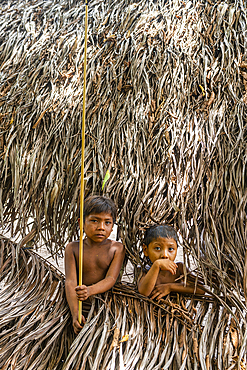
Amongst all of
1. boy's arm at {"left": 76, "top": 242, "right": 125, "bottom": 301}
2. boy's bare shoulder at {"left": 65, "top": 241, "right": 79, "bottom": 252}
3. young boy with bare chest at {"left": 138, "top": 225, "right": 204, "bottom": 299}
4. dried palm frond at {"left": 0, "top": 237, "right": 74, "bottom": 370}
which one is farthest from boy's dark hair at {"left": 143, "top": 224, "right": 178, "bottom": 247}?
dried palm frond at {"left": 0, "top": 237, "right": 74, "bottom": 370}

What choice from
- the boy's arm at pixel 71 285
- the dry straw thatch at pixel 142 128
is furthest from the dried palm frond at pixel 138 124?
the boy's arm at pixel 71 285

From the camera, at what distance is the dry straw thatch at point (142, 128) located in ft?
4.37

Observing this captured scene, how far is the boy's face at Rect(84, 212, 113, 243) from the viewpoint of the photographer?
4.23 feet

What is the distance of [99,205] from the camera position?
4.22 ft

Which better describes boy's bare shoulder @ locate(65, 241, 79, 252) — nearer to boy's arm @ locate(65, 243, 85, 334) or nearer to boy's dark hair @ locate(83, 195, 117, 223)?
boy's arm @ locate(65, 243, 85, 334)

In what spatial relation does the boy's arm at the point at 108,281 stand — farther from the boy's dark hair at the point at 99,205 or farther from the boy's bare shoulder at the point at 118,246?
the boy's dark hair at the point at 99,205

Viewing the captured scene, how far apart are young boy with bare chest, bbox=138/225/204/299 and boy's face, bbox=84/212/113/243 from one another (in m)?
0.15

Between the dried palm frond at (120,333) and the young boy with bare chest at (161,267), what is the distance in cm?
3

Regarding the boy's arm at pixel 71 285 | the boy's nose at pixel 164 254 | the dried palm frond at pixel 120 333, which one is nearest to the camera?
the dried palm frond at pixel 120 333

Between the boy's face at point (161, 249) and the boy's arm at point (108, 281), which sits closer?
the boy's arm at point (108, 281)

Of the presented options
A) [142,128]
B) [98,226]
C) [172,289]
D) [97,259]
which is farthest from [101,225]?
[142,128]

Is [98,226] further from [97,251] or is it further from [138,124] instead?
[138,124]

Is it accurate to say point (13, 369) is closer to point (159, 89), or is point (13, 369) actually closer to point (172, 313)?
point (172, 313)

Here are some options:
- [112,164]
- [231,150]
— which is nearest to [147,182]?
[112,164]
